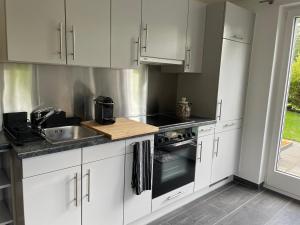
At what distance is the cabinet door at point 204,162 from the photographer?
259cm

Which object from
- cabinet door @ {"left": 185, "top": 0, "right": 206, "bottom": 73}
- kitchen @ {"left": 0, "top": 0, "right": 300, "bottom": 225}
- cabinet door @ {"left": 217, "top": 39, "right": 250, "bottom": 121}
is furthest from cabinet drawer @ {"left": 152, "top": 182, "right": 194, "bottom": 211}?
cabinet door @ {"left": 185, "top": 0, "right": 206, "bottom": 73}

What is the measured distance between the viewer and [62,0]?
169 centimetres

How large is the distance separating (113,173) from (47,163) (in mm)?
523

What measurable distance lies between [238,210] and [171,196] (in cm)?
78

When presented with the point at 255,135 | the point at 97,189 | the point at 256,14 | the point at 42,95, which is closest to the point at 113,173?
the point at 97,189

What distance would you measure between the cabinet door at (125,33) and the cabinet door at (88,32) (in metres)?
0.06

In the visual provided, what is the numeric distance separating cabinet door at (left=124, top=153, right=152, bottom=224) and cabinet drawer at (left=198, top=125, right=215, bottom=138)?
84cm

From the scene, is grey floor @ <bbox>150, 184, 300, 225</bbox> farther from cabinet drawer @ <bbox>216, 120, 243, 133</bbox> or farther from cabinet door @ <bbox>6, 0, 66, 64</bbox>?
cabinet door @ <bbox>6, 0, 66, 64</bbox>

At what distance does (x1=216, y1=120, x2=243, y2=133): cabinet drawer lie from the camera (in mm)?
2757

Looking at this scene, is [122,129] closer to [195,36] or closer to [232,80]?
[195,36]

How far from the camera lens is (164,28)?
2.32m

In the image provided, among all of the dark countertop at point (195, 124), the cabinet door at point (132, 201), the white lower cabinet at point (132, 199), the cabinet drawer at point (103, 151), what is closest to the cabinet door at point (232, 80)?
the dark countertop at point (195, 124)

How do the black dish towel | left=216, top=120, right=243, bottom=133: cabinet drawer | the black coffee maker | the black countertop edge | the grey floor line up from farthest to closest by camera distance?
left=216, top=120, right=243, bottom=133: cabinet drawer
the grey floor
the black countertop edge
the black coffee maker
the black dish towel

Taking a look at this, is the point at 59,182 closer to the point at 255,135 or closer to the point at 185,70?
the point at 185,70
